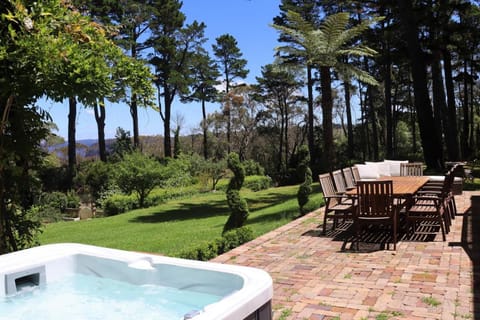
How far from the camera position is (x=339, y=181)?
304 inches

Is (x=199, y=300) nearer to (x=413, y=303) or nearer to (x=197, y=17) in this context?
(x=413, y=303)

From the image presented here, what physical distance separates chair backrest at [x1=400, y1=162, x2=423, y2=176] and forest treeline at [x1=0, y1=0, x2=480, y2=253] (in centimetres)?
195

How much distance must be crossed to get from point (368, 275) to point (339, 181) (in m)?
3.14

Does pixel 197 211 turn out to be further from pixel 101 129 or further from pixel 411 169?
pixel 101 129

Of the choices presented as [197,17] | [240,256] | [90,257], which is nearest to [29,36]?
[90,257]

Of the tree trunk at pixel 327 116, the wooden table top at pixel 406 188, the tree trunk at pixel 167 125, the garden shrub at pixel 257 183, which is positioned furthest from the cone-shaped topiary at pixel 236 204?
the tree trunk at pixel 167 125

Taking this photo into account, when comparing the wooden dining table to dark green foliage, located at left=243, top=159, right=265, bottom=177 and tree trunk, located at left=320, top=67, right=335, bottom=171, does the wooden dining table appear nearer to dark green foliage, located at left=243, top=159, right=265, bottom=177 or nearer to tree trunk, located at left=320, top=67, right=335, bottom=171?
tree trunk, located at left=320, top=67, right=335, bottom=171

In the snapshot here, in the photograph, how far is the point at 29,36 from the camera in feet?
13.1

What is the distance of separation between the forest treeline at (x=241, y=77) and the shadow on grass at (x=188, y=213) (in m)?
4.14

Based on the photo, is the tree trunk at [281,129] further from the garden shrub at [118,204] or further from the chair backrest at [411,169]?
the chair backrest at [411,169]

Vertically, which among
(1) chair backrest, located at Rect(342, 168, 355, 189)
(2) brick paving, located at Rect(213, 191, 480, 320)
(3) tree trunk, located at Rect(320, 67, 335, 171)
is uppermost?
(3) tree trunk, located at Rect(320, 67, 335, 171)

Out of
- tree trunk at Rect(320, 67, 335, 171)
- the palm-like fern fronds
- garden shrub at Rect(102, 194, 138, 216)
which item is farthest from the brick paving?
garden shrub at Rect(102, 194, 138, 216)

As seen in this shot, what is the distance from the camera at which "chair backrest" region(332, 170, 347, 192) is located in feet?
24.6

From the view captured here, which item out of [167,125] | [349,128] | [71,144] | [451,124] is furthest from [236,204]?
[167,125]
